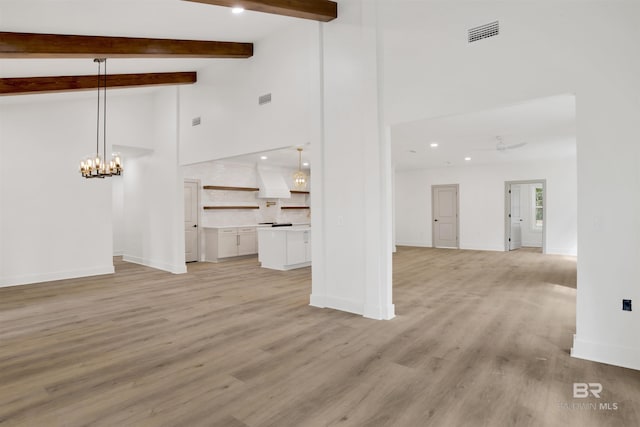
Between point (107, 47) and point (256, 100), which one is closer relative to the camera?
point (107, 47)

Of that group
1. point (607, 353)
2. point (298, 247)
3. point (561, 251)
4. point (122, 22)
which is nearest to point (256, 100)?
point (122, 22)

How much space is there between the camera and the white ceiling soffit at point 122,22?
12.6 ft

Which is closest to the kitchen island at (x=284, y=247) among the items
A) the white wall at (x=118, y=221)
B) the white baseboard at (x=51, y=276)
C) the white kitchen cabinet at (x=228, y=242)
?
the white kitchen cabinet at (x=228, y=242)

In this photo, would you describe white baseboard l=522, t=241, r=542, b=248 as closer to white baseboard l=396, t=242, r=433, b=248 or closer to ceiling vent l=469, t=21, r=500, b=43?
white baseboard l=396, t=242, r=433, b=248

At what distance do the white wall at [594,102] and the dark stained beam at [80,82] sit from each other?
18.4 ft

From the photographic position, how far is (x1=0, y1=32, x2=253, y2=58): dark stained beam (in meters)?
4.14

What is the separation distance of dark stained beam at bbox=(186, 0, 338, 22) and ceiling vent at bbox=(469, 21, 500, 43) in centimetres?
183

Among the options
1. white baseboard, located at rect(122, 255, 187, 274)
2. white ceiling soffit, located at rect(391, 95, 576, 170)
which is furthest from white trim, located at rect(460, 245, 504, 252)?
white baseboard, located at rect(122, 255, 187, 274)

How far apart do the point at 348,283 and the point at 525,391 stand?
91.7 inches

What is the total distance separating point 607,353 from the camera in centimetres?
290

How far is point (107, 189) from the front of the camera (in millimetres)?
7801

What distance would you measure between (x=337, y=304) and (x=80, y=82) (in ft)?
18.9

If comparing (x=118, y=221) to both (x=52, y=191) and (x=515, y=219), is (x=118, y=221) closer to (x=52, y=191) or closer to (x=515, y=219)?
(x=52, y=191)

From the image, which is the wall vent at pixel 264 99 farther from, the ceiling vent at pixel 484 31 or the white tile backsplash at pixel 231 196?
the white tile backsplash at pixel 231 196
